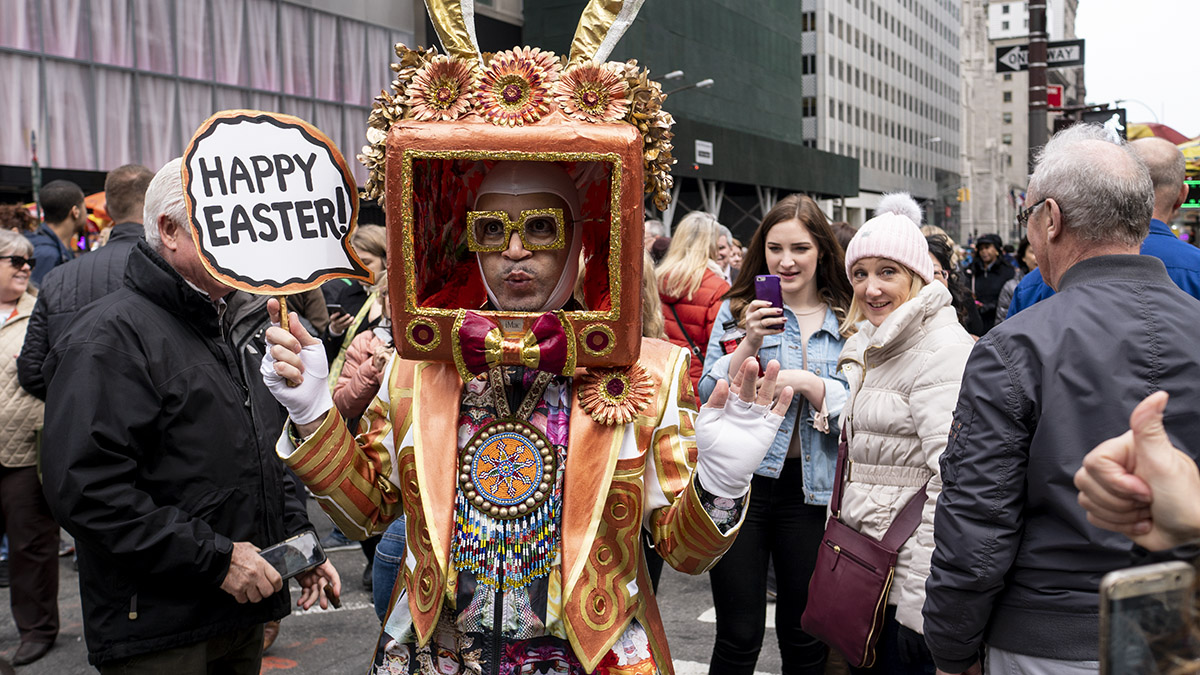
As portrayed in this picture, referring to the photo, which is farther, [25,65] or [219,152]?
[25,65]

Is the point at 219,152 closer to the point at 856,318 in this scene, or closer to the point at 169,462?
the point at 169,462

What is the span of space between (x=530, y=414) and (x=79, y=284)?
10.3ft

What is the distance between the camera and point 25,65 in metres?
18.4

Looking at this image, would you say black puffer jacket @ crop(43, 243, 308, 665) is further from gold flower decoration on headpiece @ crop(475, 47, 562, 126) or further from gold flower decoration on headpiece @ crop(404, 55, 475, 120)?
gold flower decoration on headpiece @ crop(475, 47, 562, 126)

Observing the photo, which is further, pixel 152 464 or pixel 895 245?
pixel 895 245

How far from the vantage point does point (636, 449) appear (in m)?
2.29

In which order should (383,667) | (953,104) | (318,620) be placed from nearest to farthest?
(383,667) < (318,620) < (953,104)

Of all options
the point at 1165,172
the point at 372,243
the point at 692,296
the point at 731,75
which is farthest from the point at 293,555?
the point at 731,75

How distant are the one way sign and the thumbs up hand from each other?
13.4m

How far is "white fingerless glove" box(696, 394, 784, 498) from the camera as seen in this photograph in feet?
6.96

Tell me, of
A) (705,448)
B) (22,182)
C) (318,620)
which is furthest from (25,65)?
(705,448)

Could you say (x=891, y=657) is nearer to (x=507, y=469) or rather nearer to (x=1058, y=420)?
(x=1058, y=420)

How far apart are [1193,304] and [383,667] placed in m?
2.04

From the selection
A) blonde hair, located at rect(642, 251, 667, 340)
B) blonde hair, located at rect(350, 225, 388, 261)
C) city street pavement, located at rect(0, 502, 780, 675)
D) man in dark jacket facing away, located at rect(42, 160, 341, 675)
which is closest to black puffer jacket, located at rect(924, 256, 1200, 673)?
man in dark jacket facing away, located at rect(42, 160, 341, 675)
